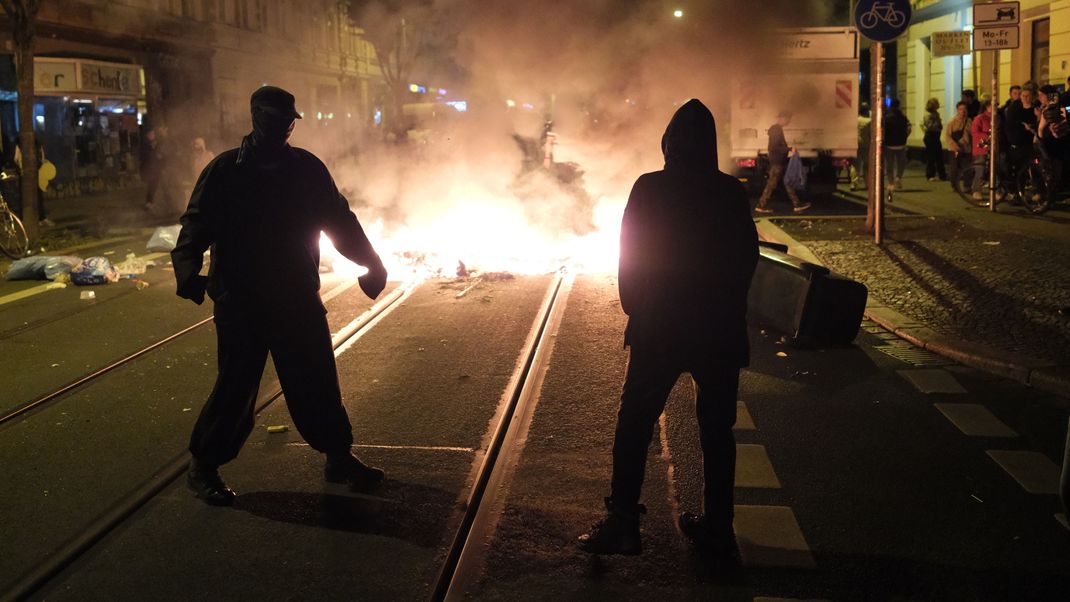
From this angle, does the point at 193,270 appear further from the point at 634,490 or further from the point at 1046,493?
the point at 1046,493

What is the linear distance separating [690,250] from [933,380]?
332cm

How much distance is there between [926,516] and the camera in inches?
155

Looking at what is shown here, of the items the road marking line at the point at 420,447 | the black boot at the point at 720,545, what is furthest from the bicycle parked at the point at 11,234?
the black boot at the point at 720,545

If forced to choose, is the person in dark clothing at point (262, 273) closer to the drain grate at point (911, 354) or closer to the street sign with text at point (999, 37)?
the drain grate at point (911, 354)

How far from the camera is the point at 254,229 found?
399 centimetres

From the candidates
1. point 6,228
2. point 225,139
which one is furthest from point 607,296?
point 225,139

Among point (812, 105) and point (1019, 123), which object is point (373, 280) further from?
point (812, 105)

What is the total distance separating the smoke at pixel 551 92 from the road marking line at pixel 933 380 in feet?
23.1

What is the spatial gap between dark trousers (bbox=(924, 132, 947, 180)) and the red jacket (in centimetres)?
520

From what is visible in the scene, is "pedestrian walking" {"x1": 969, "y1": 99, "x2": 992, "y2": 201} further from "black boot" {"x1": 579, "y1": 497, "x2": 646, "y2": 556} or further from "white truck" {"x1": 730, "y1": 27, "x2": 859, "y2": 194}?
"black boot" {"x1": 579, "y1": 497, "x2": 646, "y2": 556}

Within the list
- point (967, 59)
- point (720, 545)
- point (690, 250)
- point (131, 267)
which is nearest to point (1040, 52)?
point (967, 59)

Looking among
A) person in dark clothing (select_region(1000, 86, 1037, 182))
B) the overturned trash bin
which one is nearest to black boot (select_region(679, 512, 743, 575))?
the overturned trash bin

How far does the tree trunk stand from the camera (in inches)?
515

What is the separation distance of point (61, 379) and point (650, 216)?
4.52 meters
